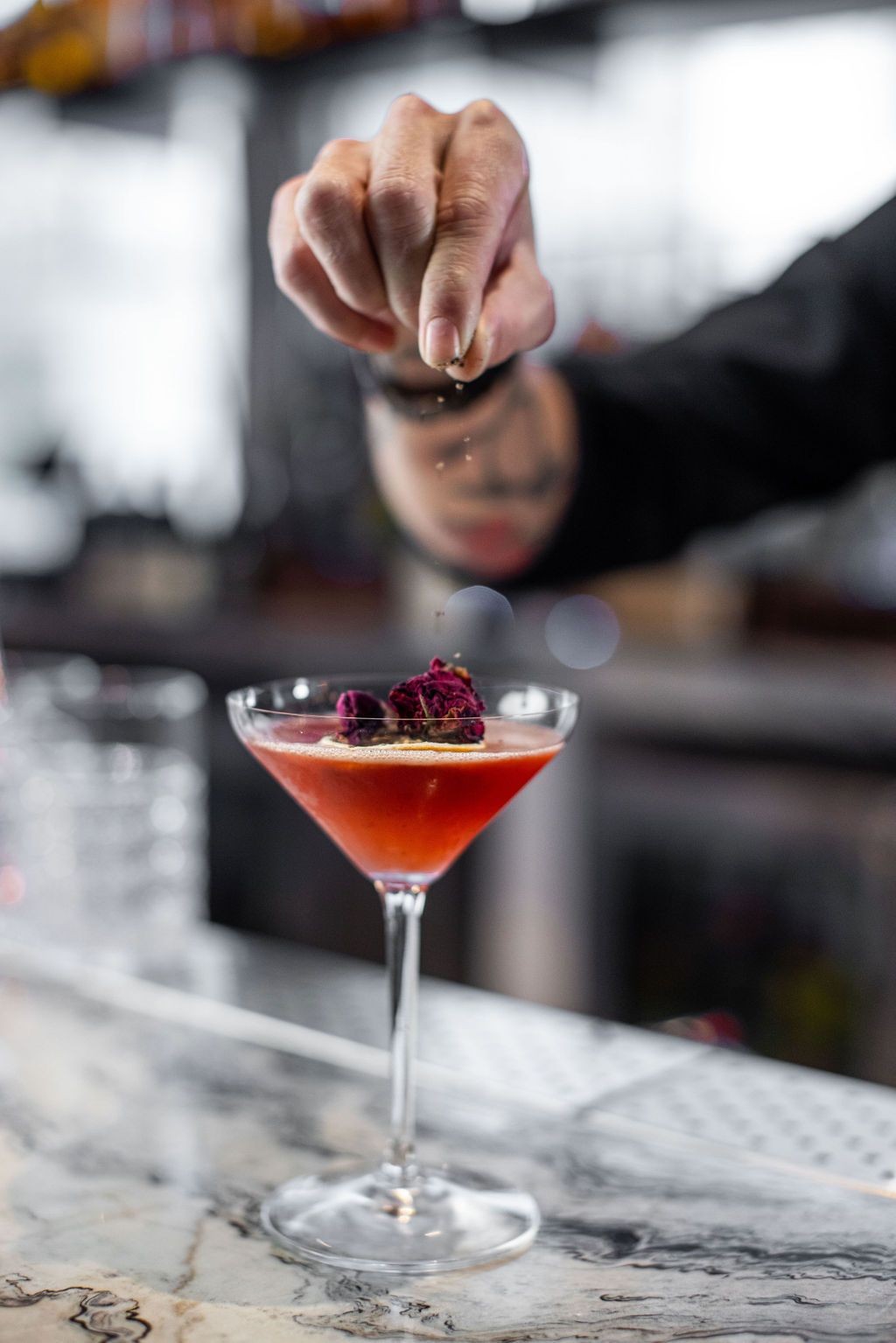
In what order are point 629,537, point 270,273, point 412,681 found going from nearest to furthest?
point 412,681 < point 629,537 < point 270,273

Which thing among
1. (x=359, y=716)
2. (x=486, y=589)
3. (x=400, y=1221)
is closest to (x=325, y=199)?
(x=359, y=716)

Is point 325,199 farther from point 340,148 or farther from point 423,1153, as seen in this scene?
point 423,1153

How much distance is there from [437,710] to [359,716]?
5 cm

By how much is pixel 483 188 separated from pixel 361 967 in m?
0.77

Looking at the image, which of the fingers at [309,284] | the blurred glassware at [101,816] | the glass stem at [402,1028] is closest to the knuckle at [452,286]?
the fingers at [309,284]

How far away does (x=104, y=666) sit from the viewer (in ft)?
11.9

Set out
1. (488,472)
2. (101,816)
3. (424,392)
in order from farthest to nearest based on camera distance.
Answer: (488,472) → (101,816) → (424,392)

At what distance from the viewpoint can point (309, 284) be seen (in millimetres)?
978

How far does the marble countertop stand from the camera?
749 millimetres

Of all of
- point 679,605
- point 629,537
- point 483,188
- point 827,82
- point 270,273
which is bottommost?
point 679,605

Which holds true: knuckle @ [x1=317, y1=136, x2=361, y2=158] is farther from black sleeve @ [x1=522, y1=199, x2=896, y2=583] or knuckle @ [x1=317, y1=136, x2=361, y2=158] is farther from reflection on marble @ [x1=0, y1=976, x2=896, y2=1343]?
black sleeve @ [x1=522, y1=199, x2=896, y2=583]

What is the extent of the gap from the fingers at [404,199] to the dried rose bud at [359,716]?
24 centimetres

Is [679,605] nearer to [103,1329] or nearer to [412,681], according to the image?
[412,681]

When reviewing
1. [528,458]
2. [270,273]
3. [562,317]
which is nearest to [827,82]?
[562,317]
